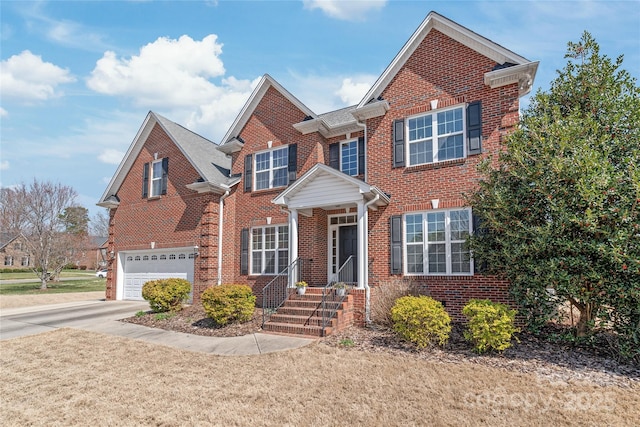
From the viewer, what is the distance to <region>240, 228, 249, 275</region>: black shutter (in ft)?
46.6

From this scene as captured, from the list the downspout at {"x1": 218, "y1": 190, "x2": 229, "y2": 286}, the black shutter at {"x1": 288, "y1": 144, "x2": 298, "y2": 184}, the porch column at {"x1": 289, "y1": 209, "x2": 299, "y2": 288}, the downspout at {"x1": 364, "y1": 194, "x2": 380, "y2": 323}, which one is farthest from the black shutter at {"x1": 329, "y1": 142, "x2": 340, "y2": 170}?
the downspout at {"x1": 218, "y1": 190, "x2": 229, "y2": 286}

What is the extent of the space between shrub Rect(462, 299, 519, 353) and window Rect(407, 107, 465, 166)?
482 cm

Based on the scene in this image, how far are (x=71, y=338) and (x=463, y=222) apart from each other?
11151mm

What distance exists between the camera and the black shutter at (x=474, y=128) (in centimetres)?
1014

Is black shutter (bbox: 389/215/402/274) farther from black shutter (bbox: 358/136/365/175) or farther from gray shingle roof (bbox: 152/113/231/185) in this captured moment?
gray shingle roof (bbox: 152/113/231/185)

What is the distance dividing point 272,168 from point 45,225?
2137 cm

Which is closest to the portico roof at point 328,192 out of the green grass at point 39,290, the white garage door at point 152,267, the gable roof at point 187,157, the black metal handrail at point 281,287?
the black metal handrail at point 281,287

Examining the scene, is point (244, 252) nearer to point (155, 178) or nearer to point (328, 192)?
point (328, 192)

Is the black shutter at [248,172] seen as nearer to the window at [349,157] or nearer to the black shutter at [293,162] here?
the black shutter at [293,162]

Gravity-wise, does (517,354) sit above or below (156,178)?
below

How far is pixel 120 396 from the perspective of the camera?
18.3 feet

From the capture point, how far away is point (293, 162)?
44.9ft

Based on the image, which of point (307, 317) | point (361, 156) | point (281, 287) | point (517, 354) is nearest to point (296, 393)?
point (307, 317)

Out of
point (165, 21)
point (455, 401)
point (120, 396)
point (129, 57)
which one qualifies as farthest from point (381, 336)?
point (129, 57)
